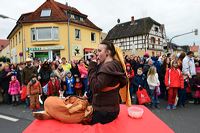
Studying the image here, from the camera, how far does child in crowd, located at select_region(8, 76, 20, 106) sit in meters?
12.0

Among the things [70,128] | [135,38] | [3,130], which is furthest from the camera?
[135,38]

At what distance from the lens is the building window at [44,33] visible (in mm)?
34334

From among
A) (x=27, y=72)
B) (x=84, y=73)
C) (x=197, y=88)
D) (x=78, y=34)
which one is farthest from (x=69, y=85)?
(x=78, y=34)

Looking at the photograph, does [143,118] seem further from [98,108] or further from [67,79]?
[67,79]

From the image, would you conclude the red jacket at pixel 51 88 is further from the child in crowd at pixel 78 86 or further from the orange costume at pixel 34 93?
the child in crowd at pixel 78 86

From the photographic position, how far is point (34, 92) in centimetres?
1079

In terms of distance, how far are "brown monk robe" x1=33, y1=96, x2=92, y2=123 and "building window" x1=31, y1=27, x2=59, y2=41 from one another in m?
31.1

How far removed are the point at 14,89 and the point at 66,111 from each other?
9024 mm

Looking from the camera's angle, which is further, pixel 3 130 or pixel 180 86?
pixel 180 86

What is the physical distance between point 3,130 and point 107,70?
16.6 feet

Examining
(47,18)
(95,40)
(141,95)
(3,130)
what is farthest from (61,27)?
(3,130)

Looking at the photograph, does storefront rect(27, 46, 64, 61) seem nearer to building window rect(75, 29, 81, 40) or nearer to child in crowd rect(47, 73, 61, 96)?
building window rect(75, 29, 81, 40)

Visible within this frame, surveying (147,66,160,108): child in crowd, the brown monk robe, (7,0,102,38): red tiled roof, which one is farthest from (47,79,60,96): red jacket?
(7,0,102,38): red tiled roof

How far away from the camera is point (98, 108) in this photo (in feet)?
12.2
